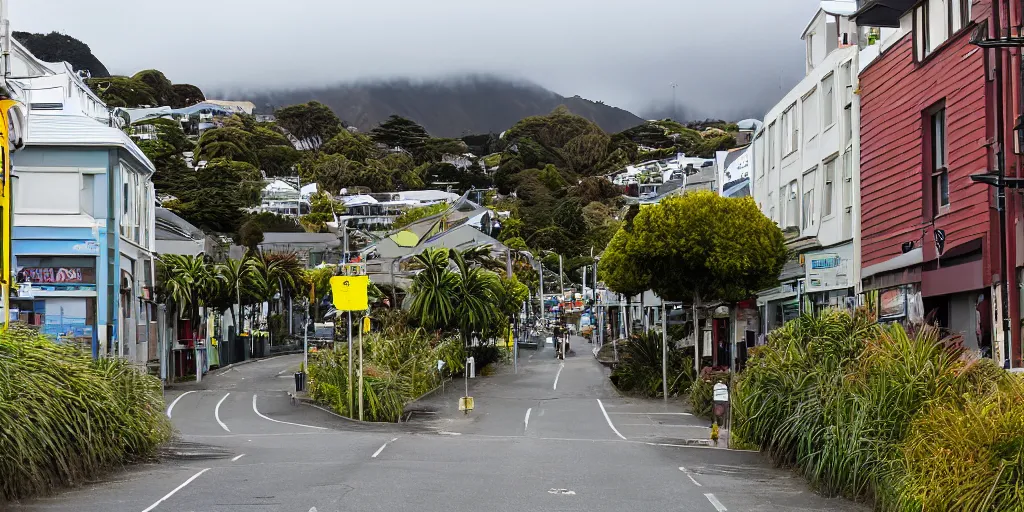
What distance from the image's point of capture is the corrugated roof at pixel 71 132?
4156cm

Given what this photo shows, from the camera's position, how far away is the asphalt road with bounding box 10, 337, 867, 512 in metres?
14.9

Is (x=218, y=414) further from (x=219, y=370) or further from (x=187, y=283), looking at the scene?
(x=219, y=370)

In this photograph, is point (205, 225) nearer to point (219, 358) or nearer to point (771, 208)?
point (219, 358)

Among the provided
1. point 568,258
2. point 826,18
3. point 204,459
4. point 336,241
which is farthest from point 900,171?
point 568,258

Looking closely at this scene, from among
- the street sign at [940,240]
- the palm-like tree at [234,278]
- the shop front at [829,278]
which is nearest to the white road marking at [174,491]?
the street sign at [940,240]

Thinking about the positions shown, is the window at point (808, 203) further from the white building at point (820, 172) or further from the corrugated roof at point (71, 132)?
the corrugated roof at point (71, 132)

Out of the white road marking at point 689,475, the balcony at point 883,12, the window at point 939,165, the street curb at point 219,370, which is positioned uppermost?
the balcony at point 883,12

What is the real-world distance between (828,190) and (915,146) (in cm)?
772

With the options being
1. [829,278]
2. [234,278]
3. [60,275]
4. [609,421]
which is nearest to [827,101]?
[829,278]

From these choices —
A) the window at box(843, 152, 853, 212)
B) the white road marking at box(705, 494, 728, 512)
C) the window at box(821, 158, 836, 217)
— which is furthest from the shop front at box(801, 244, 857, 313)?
the white road marking at box(705, 494, 728, 512)

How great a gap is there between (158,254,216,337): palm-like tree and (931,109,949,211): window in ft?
107

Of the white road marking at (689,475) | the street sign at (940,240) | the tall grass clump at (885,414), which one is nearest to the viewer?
the tall grass clump at (885,414)

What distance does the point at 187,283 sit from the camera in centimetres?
5047

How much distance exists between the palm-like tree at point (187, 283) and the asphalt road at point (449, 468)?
14.0 meters
